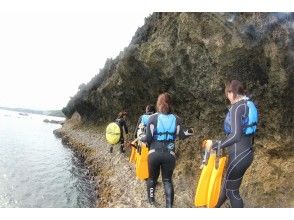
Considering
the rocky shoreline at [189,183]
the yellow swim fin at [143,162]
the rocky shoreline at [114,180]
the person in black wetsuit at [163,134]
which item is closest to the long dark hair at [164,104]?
the person in black wetsuit at [163,134]

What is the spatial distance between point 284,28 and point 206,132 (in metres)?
3.62

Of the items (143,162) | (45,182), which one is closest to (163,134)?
(143,162)

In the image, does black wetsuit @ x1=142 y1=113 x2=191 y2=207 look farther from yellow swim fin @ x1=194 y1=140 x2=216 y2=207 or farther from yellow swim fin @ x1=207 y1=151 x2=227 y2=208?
yellow swim fin @ x1=207 y1=151 x2=227 y2=208

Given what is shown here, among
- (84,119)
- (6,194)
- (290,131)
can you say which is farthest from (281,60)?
(84,119)

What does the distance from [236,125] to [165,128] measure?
151cm

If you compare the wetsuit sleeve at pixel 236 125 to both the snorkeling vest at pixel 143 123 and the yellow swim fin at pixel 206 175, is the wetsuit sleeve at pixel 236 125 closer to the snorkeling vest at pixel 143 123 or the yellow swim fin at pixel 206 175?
the yellow swim fin at pixel 206 175

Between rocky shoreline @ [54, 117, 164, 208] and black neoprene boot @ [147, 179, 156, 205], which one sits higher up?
black neoprene boot @ [147, 179, 156, 205]

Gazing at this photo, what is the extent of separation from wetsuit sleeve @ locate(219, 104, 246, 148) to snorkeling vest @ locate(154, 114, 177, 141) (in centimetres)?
131

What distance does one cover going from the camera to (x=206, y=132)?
11.4 meters

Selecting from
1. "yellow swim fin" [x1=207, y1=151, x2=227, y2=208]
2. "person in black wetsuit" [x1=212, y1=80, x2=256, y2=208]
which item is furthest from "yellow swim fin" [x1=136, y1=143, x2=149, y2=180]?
"person in black wetsuit" [x1=212, y1=80, x2=256, y2=208]

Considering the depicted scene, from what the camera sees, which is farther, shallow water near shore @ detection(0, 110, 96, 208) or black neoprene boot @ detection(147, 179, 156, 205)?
shallow water near shore @ detection(0, 110, 96, 208)

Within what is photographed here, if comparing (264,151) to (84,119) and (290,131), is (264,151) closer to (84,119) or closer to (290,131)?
(290,131)

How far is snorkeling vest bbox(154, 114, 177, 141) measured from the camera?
7.14m

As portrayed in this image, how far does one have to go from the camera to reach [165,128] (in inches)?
282
